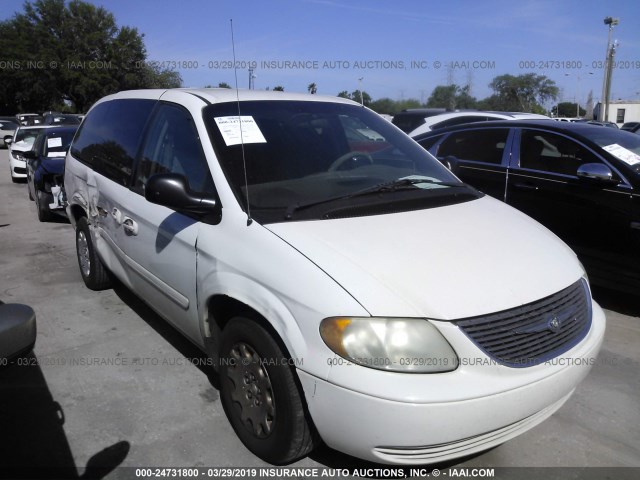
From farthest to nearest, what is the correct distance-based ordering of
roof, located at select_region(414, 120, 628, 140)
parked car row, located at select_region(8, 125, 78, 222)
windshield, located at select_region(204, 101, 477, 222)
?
1. parked car row, located at select_region(8, 125, 78, 222)
2. roof, located at select_region(414, 120, 628, 140)
3. windshield, located at select_region(204, 101, 477, 222)

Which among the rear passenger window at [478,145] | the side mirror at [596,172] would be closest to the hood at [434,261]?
the side mirror at [596,172]

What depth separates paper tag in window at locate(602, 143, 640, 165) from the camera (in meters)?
4.56

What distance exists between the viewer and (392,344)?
2.06m

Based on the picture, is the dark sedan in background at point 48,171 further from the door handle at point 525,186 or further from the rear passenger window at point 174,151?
the door handle at point 525,186

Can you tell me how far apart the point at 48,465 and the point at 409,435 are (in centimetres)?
185

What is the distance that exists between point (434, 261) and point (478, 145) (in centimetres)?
387

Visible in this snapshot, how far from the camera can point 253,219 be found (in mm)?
2559

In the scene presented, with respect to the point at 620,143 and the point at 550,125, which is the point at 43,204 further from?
the point at 620,143

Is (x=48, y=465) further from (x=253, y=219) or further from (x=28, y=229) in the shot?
(x=28, y=229)

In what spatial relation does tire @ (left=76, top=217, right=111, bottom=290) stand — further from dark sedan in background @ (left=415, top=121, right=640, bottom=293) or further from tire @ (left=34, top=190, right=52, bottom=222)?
tire @ (left=34, top=190, right=52, bottom=222)

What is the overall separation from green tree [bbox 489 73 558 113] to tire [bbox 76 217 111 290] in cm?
3887

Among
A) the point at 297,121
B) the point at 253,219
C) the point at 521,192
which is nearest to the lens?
the point at 253,219

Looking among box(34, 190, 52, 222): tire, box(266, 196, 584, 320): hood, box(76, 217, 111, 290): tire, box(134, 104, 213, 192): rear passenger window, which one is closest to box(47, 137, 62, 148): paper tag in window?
box(34, 190, 52, 222): tire

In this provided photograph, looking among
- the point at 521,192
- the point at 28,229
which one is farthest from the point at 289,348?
the point at 28,229
